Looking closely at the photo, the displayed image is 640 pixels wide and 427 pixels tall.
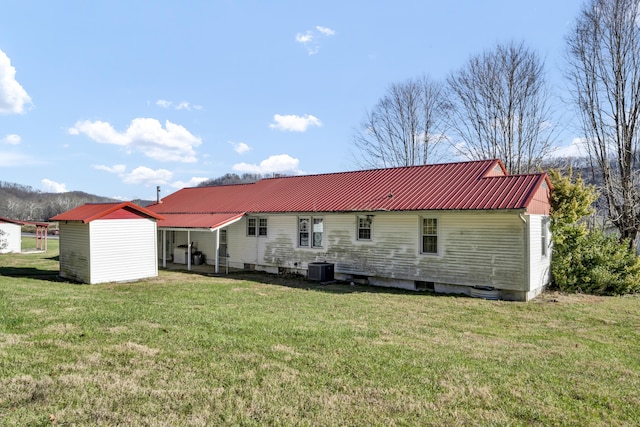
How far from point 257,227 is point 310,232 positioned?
10.3ft

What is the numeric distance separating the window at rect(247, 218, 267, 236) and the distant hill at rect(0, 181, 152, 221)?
7406cm

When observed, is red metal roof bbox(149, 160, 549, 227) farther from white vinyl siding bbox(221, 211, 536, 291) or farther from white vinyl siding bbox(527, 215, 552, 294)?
white vinyl siding bbox(527, 215, 552, 294)

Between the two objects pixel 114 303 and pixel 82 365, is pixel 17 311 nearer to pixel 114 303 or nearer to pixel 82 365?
pixel 114 303

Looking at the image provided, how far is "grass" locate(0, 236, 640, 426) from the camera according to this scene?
4.57 m

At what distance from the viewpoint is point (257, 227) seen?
19.4m

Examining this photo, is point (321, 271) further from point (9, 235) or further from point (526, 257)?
point (9, 235)

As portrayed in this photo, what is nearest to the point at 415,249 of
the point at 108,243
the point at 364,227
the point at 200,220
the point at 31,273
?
the point at 364,227

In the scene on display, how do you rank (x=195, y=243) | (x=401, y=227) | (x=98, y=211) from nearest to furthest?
(x=401, y=227) → (x=98, y=211) → (x=195, y=243)

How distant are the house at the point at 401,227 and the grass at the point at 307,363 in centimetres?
244

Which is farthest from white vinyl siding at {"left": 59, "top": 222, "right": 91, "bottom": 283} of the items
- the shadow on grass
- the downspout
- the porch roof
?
the downspout

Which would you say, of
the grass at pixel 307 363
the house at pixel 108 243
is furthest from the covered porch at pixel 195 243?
the grass at pixel 307 363

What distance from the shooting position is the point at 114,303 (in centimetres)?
1046

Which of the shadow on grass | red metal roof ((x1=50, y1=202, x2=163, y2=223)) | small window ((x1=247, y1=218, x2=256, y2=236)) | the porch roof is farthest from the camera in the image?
small window ((x1=247, y1=218, x2=256, y2=236))

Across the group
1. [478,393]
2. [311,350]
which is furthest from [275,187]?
[478,393]
